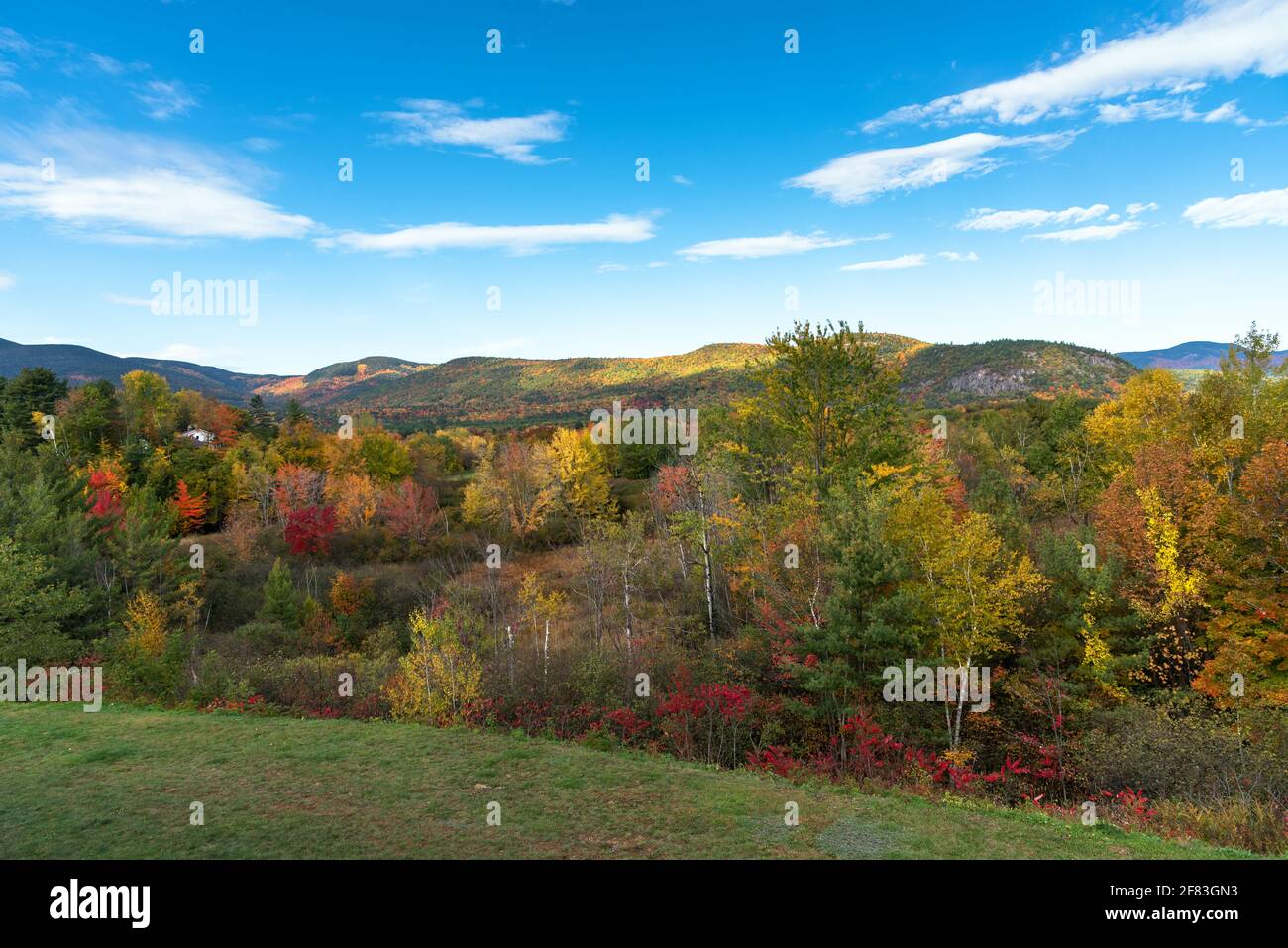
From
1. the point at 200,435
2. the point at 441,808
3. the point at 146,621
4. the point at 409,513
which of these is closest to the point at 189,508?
the point at 409,513

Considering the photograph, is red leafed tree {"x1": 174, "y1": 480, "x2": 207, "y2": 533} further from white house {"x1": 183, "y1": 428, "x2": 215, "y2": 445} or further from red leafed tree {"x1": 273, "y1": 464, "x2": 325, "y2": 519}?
white house {"x1": 183, "y1": 428, "x2": 215, "y2": 445}

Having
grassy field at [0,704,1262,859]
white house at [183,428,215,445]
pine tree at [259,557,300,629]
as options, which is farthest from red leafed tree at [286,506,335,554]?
grassy field at [0,704,1262,859]

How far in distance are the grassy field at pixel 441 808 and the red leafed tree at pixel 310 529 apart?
43.4m

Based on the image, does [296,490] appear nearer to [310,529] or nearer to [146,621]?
[310,529]

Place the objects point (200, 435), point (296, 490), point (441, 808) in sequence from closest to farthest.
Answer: point (441, 808)
point (296, 490)
point (200, 435)

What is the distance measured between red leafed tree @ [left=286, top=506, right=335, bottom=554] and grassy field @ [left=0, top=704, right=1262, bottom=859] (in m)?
43.4

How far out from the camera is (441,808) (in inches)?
361

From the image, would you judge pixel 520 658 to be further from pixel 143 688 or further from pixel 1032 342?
pixel 1032 342

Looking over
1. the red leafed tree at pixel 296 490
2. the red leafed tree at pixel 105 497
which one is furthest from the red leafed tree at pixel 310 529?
the red leafed tree at pixel 105 497

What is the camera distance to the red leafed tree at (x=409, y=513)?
56625mm

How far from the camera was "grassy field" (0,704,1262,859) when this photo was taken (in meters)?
7.91

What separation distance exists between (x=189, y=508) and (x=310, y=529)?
19.1 meters
